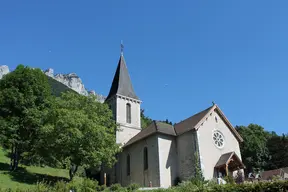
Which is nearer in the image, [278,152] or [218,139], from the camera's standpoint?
[218,139]

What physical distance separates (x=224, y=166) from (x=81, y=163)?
559 inches

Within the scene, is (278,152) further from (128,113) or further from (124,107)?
(124,107)

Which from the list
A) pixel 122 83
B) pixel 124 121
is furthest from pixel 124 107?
pixel 122 83

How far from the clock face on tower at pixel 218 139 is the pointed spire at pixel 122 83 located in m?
16.1

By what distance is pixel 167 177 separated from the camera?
102ft

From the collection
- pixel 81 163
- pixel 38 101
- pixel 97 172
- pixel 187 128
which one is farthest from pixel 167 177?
pixel 38 101

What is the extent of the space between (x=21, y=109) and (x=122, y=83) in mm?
16066

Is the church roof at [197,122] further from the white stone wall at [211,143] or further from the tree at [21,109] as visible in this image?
the tree at [21,109]

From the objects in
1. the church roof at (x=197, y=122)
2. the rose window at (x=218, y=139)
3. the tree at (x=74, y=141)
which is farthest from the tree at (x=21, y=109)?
the rose window at (x=218, y=139)

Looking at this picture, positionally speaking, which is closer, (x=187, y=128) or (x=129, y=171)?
(x=187, y=128)

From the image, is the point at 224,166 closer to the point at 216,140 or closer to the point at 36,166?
the point at 216,140

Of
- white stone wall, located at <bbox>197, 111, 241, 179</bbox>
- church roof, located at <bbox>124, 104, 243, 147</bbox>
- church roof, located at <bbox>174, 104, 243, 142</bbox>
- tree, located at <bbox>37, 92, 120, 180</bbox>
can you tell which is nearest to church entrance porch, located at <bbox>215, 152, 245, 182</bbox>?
white stone wall, located at <bbox>197, 111, 241, 179</bbox>

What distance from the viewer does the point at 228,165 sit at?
30891 mm

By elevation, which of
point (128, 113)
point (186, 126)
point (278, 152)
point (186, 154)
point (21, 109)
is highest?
point (128, 113)
